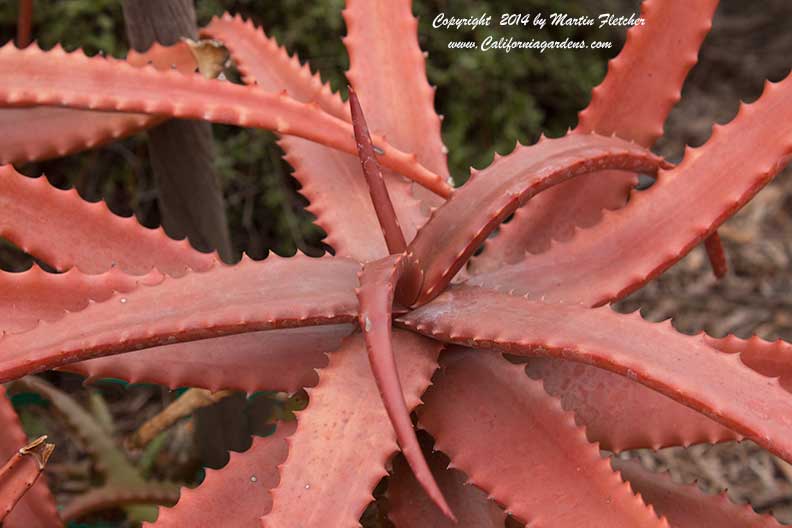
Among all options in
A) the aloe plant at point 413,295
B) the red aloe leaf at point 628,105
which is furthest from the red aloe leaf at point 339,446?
the red aloe leaf at point 628,105

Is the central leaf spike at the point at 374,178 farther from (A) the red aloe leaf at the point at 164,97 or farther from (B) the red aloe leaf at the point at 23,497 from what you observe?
(B) the red aloe leaf at the point at 23,497

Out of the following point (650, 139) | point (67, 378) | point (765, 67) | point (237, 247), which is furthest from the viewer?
point (765, 67)

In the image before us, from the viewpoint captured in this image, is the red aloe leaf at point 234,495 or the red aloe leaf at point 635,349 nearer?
the red aloe leaf at point 635,349

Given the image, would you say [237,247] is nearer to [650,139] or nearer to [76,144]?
[76,144]

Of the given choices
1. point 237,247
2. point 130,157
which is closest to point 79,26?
point 130,157

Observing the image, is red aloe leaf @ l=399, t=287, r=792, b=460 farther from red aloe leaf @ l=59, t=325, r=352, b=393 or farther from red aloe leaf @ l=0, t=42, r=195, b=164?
red aloe leaf @ l=0, t=42, r=195, b=164
